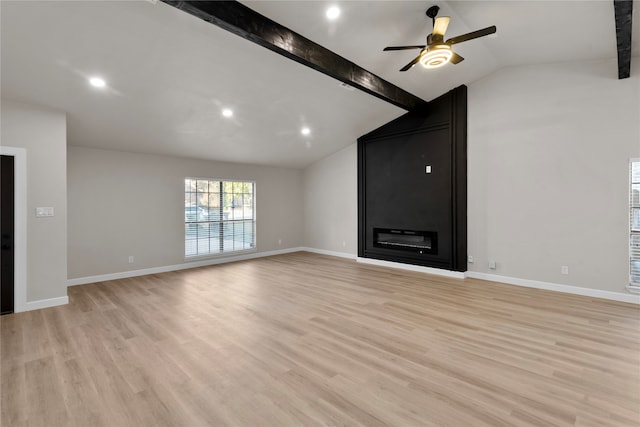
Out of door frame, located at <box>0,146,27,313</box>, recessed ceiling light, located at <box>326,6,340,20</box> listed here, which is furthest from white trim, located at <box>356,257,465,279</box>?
door frame, located at <box>0,146,27,313</box>

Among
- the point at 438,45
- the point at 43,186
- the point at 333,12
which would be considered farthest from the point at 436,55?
the point at 43,186

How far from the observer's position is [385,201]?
6.48 m

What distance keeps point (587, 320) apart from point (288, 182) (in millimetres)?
6742

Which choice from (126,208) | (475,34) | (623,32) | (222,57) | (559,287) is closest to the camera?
(475,34)

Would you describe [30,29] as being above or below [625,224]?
above

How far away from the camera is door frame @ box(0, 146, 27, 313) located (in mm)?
3750

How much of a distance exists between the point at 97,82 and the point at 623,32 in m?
5.89

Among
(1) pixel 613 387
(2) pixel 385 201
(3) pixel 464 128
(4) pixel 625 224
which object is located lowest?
(1) pixel 613 387

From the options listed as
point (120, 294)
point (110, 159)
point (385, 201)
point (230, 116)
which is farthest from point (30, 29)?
point (385, 201)

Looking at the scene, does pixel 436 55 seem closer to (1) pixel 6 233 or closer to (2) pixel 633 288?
(2) pixel 633 288

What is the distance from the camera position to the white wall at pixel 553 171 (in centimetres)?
418

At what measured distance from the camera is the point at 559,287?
459cm

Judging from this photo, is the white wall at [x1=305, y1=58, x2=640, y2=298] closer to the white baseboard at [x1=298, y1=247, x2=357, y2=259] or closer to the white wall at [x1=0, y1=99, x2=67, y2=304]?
the white baseboard at [x1=298, y1=247, x2=357, y2=259]

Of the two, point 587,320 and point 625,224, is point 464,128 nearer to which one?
point 625,224
